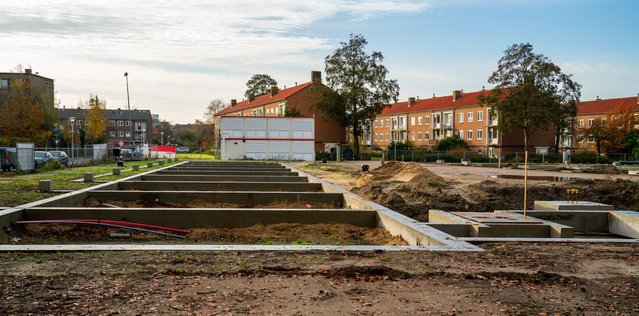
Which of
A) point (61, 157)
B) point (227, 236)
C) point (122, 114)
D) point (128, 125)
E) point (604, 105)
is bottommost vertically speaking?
point (227, 236)

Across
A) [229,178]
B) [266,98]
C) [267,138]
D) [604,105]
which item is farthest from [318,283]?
[604,105]

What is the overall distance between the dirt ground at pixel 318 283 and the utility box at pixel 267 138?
48.1m

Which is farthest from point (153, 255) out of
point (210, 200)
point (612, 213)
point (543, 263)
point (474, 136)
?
point (474, 136)

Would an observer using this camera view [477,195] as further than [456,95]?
No

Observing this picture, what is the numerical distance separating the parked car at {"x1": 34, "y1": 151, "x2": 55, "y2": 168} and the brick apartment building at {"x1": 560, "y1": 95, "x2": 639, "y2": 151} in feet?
213

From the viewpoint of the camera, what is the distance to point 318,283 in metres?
5.96

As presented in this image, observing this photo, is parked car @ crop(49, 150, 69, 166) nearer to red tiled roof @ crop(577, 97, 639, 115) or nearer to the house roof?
red tiled roof @ crop(577, 97, 639, 115)

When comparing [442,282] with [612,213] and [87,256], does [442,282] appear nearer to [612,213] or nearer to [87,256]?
[87,256]

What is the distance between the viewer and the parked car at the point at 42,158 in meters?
30.6

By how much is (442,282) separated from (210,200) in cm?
1186

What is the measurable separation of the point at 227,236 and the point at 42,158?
25748mm

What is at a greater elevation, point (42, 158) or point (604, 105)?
point (604, 105)

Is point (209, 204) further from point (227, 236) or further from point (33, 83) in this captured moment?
point (33, 83)

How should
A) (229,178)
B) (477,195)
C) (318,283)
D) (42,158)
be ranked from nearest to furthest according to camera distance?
(318,283) < (477,195) < (229,178) < (42,158)
